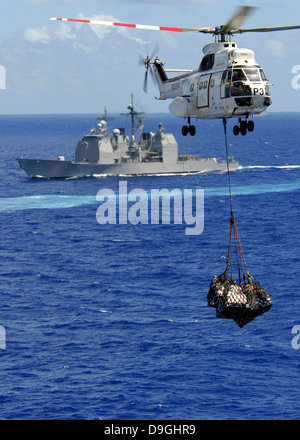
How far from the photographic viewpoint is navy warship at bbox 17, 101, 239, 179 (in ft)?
431

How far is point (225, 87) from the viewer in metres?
32.2

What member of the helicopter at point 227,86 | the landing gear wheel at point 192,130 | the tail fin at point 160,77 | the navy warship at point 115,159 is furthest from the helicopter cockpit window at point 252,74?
the navy warship at point 115,159

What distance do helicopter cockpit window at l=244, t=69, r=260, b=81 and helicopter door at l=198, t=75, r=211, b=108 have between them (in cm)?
227

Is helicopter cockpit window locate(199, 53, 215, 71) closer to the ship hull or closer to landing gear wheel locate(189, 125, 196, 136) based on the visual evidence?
landing gear wheel locate(189, 125, 196, 136)

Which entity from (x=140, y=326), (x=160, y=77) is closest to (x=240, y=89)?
(x=160, y=77)

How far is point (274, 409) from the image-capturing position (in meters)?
48.6

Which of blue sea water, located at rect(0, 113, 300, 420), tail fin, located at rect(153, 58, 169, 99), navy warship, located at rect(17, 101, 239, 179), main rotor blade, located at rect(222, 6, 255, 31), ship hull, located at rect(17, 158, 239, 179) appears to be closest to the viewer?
main rotor blade, located at rect(222, 6, 255, 31)

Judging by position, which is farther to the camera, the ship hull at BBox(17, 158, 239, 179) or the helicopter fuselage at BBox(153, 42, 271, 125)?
the ship hull at BBox(17, 158, 239, 179)

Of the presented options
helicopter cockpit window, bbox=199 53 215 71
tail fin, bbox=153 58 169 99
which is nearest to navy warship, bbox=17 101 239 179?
tail fin, bbox=153 58 169 99

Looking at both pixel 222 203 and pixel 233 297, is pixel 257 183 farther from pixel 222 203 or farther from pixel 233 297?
pixel 233 297

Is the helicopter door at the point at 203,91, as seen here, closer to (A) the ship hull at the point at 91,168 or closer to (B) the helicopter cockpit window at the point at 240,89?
(B) the helicopter cockpit window at the point at 240,89

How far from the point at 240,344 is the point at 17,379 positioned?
56.4ft

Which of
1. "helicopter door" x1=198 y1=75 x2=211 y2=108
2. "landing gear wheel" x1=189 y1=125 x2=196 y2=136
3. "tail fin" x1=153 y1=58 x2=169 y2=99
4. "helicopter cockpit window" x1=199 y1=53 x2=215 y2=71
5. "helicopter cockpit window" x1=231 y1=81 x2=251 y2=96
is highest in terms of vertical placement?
"tail fin" x1=153 y1=58 x2=169 y2=99

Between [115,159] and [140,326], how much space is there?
76871mm
